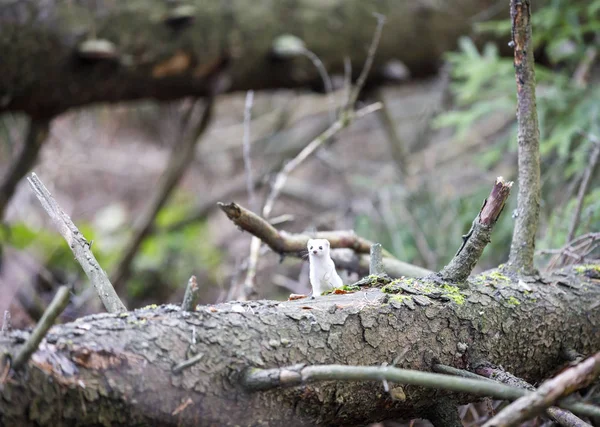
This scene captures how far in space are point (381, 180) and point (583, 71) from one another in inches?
102

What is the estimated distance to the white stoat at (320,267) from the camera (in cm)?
225

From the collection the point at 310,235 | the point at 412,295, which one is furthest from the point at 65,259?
the point at 412,295

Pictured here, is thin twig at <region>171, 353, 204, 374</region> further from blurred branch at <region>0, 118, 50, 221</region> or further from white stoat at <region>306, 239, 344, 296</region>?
blurred branch at <region>0, 118, 50, 221</region>

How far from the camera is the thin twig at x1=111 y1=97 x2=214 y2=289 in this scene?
17.3 ft

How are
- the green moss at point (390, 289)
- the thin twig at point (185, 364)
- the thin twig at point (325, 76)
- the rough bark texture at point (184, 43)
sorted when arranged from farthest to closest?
1. the rough bark texture at point (184, 43)
2. the thin twig at point (325, 76)
3. the green moss at point (390, 289)
4. the thin twig at point (185, 364)

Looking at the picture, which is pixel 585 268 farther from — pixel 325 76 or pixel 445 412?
pixel 325 76

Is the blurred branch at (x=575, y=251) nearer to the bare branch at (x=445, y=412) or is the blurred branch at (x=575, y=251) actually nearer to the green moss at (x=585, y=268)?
the green moss at (x=585, y=268)

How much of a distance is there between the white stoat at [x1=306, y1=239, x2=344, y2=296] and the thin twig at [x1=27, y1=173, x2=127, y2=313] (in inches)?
27.7

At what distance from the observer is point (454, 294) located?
2.04m

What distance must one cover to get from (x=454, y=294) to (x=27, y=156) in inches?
138

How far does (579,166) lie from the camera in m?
3.60

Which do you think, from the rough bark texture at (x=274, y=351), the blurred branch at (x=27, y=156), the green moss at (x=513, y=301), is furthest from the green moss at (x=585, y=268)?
the blurred branch at (x=27, y=156)

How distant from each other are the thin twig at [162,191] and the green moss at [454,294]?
11.4ft

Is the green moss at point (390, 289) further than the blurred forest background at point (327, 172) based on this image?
No
